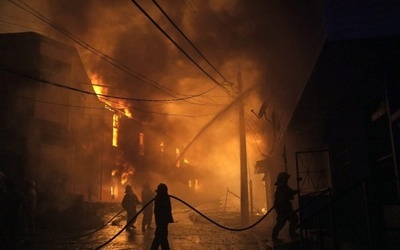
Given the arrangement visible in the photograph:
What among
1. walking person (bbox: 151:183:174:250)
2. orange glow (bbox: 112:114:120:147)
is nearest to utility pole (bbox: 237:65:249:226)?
walking person (bbox: 151:183:174:250)

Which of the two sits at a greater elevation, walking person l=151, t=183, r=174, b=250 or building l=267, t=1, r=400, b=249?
building l=267, t=1, r=400, b=249

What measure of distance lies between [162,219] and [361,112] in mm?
5090

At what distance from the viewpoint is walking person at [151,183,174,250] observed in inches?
336

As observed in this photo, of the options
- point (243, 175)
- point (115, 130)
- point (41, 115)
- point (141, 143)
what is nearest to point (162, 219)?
point (243, 175)

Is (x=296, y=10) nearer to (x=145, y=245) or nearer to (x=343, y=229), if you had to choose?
(x=343, y=229)

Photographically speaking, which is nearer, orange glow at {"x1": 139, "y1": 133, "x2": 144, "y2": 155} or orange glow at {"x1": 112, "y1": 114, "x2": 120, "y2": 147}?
orange glow at {"x1": 112, "y1": 114, "x2": 120, "y2": 147}

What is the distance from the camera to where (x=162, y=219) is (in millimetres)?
8742

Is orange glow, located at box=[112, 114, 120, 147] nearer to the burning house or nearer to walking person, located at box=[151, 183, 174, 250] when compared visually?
the burning house

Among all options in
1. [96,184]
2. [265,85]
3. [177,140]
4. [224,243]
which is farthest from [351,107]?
[177,140]

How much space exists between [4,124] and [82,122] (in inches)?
281

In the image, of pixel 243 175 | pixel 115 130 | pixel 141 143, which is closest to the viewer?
pixel 243 175

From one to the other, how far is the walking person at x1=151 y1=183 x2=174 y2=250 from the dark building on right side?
12.5ft

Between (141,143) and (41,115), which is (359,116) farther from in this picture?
(141,143)

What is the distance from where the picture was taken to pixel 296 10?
9.82m
